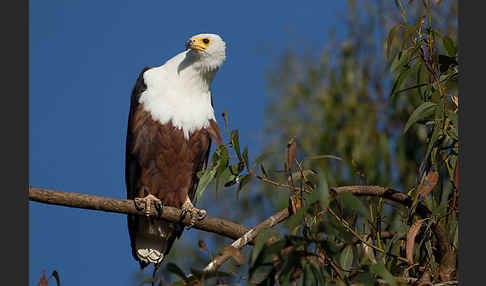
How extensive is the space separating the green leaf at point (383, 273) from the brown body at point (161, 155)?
200cm

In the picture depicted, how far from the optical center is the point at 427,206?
2686 mm

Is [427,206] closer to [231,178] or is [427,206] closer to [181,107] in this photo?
[231,178]

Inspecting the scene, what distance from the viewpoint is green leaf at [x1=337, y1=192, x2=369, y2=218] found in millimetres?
2045

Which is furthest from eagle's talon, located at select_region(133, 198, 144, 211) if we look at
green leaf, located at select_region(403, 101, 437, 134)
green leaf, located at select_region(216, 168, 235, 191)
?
green leaf, located at select_region(403, 101, 437, 134)

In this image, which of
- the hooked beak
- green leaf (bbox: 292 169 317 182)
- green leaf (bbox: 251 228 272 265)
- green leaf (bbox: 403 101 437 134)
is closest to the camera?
green leaf (bbox: 251 228 272 265)

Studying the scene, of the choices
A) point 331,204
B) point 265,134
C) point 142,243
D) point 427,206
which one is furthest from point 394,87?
point 265,134

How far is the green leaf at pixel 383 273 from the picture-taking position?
1.92 metres

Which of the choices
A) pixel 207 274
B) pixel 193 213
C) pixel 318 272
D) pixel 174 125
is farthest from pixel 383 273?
pixel 174 125

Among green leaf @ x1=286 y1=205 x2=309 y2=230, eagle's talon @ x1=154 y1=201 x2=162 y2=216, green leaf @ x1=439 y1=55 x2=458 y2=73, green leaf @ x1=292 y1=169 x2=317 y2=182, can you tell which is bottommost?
eagle's talon @ x1=154 y1=201 x2=162 y2=216

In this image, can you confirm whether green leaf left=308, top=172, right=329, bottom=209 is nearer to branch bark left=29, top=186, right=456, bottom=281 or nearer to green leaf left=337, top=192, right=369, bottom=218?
green leaf left=337, top=192, right=369, bottom=218

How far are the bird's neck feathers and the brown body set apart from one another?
42mm

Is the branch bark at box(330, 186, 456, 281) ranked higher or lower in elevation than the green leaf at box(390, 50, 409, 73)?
lower

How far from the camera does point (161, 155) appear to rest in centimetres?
381

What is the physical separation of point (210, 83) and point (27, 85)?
1752 mm
